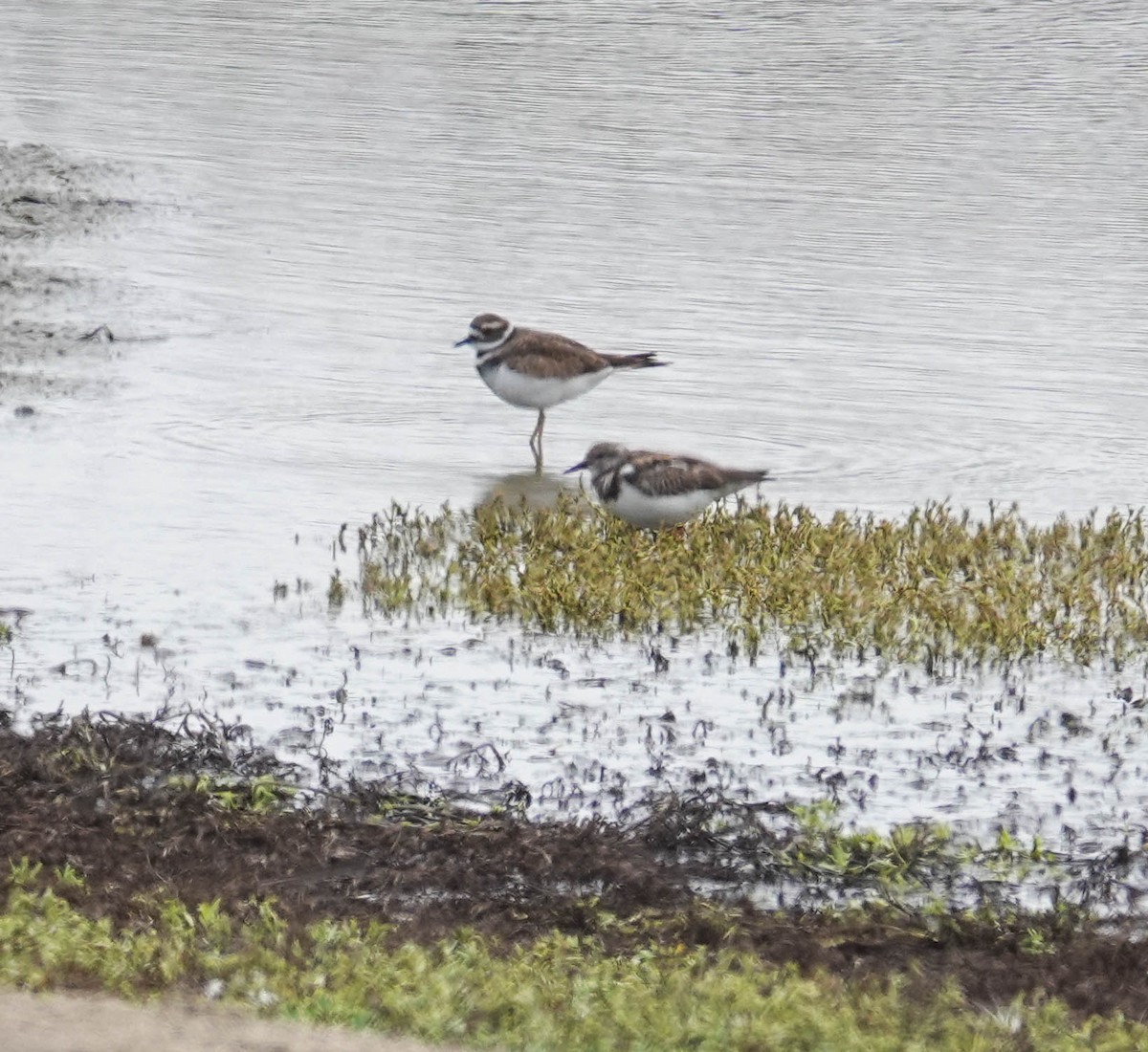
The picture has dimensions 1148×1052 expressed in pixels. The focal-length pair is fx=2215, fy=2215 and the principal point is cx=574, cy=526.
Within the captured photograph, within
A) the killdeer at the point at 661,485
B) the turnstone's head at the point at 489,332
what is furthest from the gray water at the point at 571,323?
the killdeer at the point at 661,485

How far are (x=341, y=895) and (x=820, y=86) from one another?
23077mm

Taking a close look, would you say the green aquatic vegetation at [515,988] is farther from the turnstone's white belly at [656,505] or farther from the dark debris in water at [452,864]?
the turnstone's white belly at [656,505]

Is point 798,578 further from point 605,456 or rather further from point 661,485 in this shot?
point 605,456

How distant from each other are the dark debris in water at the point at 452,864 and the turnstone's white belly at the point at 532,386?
18.4ft

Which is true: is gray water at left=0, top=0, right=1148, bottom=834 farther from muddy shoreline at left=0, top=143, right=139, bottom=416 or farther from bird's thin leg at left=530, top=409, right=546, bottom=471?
muddy shoreline at left=0, top=143, right=139, bottom=416

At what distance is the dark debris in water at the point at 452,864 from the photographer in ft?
22.9

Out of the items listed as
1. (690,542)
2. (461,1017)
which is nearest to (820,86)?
(690,542)

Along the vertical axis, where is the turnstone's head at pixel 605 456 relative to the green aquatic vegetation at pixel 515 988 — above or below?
above

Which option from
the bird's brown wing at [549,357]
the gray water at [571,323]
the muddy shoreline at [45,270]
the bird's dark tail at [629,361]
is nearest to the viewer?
the gray water at [571,323]

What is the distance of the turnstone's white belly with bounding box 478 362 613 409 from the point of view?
1403 centimetres

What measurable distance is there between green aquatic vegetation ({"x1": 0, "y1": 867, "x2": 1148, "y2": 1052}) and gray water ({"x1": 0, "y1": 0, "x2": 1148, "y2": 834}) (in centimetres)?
186

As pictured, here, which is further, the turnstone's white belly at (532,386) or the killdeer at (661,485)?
the turnstone's white belly at (532,386)

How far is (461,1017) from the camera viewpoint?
5934mm

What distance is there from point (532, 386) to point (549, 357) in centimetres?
22
